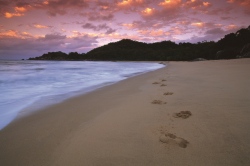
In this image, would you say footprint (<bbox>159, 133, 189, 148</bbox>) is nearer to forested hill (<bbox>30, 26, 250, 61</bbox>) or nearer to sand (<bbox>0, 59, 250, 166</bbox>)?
sand (<bbox>0, 59, 250, 166</bbox>)

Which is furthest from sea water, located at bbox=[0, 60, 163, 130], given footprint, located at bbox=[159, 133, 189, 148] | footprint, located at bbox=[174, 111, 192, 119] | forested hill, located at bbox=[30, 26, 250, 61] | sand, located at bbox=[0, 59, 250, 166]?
forested hill, located at bbox=[30, 26, 250, 61]

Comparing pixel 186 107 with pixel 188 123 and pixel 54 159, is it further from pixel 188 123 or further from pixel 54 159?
pixel 54 159

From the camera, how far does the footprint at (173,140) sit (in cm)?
168

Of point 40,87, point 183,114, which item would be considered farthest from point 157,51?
point 183,114

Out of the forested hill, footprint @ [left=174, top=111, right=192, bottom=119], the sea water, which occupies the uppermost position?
the forested hill

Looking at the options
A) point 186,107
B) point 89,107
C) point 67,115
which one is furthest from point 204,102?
point 67,115

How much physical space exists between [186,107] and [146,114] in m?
0.71

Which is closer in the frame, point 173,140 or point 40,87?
point 173,140

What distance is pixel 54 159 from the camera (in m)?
1.56

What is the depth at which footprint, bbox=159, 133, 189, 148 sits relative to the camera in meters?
1.68

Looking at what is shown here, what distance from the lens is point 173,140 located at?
177 cm

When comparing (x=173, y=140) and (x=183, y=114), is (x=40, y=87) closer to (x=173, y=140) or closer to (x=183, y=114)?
(x=183, y=114)

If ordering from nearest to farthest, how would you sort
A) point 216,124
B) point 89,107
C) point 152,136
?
point 152,136 < point 216,124 < point 89,107

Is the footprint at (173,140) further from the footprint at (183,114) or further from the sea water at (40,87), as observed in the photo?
the sea water at (40,87)
